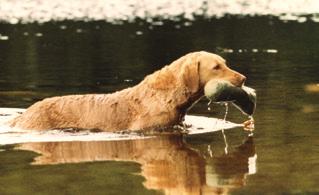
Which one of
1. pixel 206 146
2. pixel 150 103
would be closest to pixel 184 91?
pixel 150 103

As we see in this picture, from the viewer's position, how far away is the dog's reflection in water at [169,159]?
9.28 m

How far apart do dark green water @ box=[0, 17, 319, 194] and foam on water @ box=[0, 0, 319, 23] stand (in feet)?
53.9

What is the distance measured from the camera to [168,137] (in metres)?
12.6

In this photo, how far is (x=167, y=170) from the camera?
33.3ft

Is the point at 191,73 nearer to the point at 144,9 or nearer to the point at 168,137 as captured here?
the point at 168,137

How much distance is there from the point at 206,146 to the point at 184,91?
1391mm

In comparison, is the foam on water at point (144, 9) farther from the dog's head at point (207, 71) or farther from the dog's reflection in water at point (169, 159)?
the dog's reflection in water at point (169, 159)

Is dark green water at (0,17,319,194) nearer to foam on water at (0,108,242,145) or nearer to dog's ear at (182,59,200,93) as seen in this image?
foam on water at (0,108,242,145)

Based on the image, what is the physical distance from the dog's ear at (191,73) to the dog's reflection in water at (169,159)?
82 centimetres

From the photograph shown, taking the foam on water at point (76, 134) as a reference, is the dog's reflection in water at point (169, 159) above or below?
below

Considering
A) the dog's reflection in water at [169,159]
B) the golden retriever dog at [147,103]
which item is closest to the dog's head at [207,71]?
the golden retriever dog at [147,103]

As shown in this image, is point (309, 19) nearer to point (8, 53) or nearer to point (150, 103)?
point (8, 53)

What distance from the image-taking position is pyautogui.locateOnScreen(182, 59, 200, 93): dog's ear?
1291 cm

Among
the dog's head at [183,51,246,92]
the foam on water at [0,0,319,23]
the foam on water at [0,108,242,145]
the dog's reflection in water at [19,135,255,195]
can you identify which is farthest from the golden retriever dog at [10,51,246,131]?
the foam on water at [0,0,319,23]
